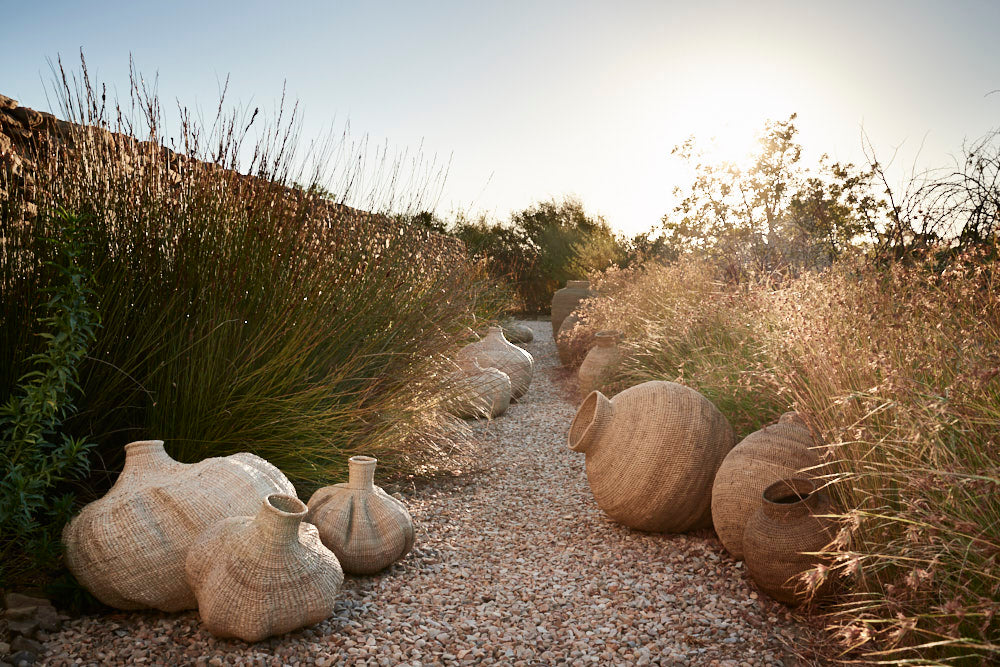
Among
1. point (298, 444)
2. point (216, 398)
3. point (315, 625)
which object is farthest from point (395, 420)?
point (315, 625)

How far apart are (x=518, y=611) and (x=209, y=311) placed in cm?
179

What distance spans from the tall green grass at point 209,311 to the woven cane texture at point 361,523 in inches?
16.2

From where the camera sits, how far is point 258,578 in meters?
2.01

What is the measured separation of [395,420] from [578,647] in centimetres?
175

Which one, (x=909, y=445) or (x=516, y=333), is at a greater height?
(x=909, y=445)

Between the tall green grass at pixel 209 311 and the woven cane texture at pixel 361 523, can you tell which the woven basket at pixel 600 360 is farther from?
the woven cane texture at pixel 361 523

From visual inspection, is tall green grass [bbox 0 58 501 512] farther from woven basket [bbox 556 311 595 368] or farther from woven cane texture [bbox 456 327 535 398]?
woven basket [bbox 556 311 595 368]

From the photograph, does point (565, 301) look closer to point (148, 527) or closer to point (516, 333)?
point (516, 333)

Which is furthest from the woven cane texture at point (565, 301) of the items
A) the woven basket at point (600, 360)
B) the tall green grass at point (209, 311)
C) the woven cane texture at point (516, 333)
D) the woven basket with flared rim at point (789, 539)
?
the woven basket with flared rim at point (789, 539)

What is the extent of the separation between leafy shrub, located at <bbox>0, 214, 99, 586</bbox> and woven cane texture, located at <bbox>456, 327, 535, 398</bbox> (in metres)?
4.08

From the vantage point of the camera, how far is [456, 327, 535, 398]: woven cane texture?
629 centimetres

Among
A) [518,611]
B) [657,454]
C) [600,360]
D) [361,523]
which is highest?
[600,360]

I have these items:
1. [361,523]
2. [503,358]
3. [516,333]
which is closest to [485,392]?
[503,358]

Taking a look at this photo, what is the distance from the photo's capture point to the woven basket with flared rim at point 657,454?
298 centimetres
